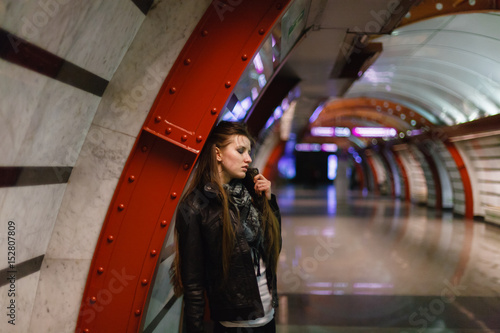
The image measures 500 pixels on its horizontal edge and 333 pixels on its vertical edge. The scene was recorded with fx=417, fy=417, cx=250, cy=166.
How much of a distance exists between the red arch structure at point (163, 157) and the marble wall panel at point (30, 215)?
1.03 ft

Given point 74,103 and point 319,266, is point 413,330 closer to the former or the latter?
point 319,266

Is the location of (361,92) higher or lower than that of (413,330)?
higher

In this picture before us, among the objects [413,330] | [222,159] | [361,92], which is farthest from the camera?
[361,92]

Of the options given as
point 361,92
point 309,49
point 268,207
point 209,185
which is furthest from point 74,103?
point 361,92

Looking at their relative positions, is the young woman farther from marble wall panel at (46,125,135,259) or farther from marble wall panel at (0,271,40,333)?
marble wall panel at (0,271,40,333)

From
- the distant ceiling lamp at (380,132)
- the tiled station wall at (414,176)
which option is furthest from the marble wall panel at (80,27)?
the tiled station wall at (414,176)

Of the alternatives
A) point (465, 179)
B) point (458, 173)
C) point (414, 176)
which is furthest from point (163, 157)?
point (414, 176)

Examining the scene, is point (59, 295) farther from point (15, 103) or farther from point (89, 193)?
point (15, 103)

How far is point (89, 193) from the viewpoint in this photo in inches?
103

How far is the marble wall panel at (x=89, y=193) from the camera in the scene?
257 centimetres

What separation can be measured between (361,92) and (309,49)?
12.7 metres

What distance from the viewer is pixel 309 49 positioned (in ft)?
19.4

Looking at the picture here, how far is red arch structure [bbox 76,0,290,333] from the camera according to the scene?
2.60 metres

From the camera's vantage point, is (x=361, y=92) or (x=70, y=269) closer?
(x=70, y=269)
